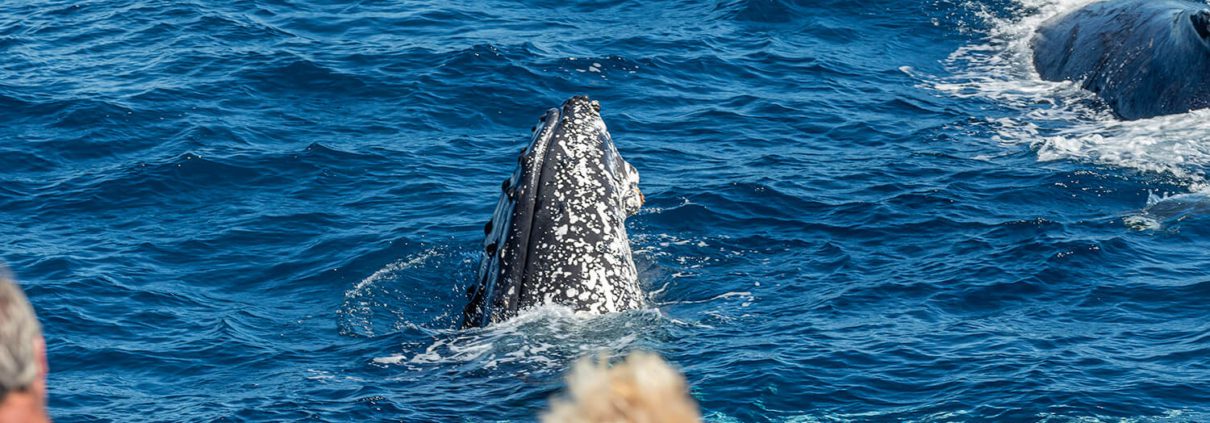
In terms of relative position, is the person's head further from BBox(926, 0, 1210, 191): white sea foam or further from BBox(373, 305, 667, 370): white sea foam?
BBox(926, 0, 1210, 191): white sea foam

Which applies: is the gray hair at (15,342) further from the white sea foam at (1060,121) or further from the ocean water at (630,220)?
the white sea foam at (1060,121)

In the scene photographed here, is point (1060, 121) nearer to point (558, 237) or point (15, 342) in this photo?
point (558, 237)

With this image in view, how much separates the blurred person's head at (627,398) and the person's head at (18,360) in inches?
42.1

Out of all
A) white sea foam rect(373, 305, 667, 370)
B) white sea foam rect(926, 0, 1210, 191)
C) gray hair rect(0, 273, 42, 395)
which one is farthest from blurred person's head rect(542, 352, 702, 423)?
white sea foam rect(926, 0, 1210, 191)

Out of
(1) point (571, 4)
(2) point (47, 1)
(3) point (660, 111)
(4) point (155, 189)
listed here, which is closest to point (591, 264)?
(4) point (155, 189)

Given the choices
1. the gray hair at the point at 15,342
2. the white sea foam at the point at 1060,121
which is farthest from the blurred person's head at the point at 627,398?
the white sea foam at the point at 1060,121

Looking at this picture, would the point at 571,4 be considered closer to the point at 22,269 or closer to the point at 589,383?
the point at 22,269

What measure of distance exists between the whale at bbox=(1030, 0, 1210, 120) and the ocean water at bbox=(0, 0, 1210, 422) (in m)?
0.46

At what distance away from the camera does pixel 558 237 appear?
10406 mm

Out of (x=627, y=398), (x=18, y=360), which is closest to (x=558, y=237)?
(x=18, y=360)

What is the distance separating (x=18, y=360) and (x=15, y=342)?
0.15ft

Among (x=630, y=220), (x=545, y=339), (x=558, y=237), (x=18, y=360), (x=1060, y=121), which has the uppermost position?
(x=18, y=360)

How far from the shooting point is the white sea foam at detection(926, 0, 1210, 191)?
56.2ft

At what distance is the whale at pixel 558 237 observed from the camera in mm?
10289
